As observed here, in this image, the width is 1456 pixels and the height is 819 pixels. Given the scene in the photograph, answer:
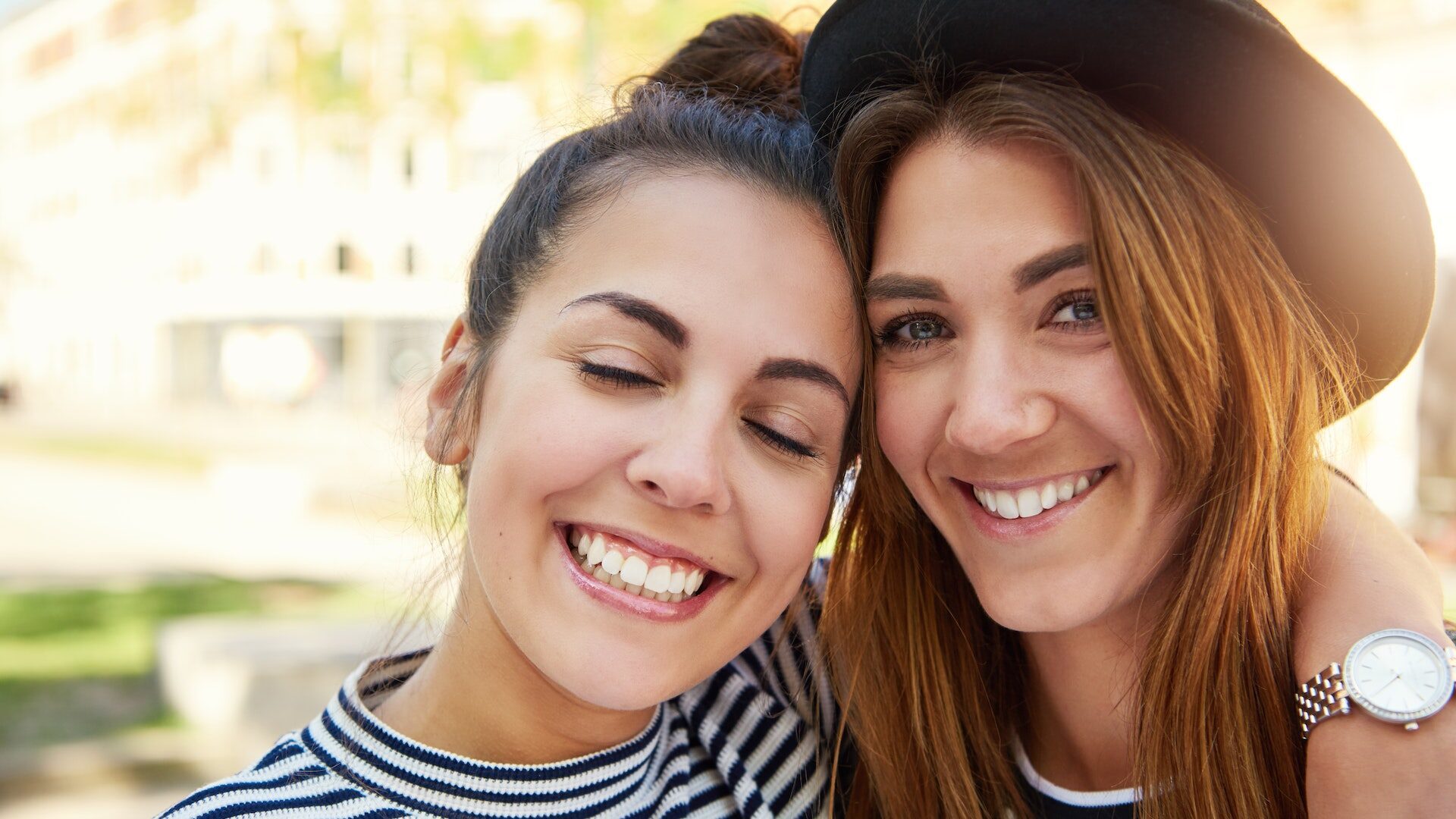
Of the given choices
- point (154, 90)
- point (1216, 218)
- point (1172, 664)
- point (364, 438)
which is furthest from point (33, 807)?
point (154, 90)

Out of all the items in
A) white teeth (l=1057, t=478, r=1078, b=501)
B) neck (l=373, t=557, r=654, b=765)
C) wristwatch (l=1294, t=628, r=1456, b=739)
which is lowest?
neck (l=373, t=557, r=654, b=765)

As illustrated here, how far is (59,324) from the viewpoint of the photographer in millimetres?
42000

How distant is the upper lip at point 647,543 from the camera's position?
1870 mm

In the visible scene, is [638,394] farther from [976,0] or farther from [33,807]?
[33,807]

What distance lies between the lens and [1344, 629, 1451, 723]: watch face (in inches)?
62.7

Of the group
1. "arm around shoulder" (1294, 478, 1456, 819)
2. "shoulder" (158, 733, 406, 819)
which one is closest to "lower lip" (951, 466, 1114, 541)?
"arm around shoulder" (1294, 478, 1456, 819)

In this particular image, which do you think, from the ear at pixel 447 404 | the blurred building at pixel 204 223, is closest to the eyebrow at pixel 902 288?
the ear at pixel 447 404

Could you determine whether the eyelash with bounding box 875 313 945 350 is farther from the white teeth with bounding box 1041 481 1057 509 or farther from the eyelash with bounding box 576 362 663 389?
the eyelash with bounding box 576 362 663 389

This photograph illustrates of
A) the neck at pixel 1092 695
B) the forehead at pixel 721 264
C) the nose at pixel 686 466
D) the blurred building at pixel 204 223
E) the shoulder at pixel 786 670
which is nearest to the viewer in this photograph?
the nose at pixel 686 466

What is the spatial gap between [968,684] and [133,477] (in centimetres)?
1643

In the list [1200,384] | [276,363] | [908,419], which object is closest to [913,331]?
[908,419]

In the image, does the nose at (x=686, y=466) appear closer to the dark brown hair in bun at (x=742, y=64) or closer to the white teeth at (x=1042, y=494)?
the white teeth at (x=1042, y=494)

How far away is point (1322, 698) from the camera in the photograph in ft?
5.58

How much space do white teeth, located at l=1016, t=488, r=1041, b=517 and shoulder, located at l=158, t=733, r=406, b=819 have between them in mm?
1085
